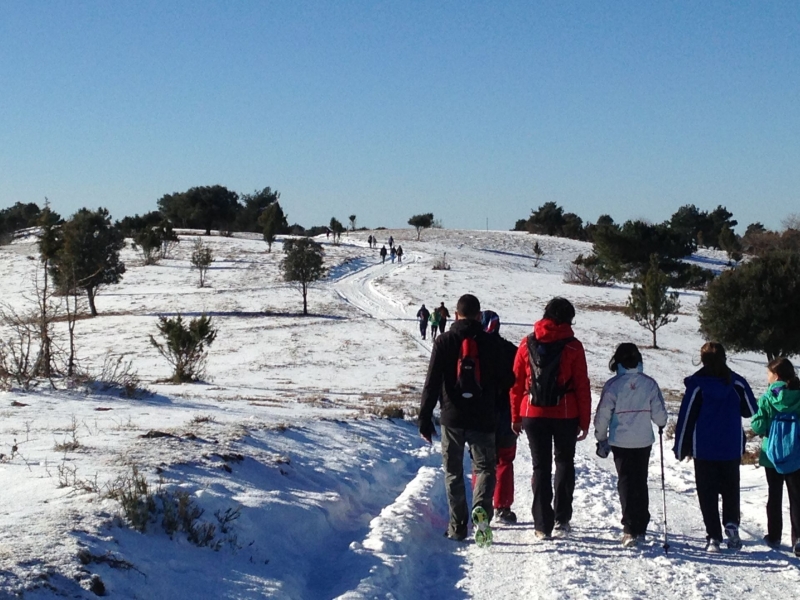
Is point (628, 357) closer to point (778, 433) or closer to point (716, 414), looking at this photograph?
point (716, 414)

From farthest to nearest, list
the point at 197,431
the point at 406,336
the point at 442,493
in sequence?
the point at 406,336, the point at 197,431, the point at 442,493

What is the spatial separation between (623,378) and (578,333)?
34.6 m

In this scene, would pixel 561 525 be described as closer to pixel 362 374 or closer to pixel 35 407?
pixel 35 407

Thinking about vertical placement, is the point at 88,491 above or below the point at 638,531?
above

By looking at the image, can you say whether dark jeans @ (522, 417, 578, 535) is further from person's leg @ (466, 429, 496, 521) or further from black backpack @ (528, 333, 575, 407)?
person's leg @ (466, 429, 496, 521)

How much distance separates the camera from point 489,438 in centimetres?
652

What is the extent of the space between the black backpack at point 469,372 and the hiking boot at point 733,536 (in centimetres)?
231

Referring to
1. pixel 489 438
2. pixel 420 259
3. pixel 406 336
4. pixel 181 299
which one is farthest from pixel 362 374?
pixel 420 259

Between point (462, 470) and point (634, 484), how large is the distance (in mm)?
1424

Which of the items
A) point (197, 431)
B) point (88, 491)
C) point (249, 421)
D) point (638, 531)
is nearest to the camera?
point (88, 491)

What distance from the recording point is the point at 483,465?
6.55 m

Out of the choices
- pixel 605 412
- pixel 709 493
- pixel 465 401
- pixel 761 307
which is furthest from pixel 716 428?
pixel 761 307

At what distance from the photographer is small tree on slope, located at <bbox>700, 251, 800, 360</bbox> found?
3278 cm

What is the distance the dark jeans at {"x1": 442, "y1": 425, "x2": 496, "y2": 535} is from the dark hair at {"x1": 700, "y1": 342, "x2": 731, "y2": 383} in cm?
189
